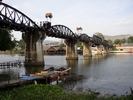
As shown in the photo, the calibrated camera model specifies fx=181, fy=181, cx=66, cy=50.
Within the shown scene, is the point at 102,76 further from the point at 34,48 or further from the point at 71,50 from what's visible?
the point at 71,50

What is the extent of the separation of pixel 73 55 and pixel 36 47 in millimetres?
38991

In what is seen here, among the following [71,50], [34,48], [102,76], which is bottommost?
[102,76]

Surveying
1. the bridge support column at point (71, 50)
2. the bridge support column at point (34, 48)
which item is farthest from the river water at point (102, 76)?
the bridge support column at point (71, 50)

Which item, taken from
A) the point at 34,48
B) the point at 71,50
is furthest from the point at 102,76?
the point at 71,50

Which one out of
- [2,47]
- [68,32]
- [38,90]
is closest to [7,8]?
[2,47]

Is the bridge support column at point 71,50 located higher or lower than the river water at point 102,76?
higher

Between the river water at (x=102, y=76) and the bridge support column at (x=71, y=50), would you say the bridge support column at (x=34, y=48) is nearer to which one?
the river water at (x=102, y=76)

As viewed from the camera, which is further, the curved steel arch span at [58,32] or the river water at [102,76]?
the curved steel arch span at [58,32]

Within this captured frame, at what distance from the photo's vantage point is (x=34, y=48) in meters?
62.4

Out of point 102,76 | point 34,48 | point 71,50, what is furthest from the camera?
point 71,50

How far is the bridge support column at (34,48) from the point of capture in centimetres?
6209

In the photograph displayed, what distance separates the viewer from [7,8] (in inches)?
1935

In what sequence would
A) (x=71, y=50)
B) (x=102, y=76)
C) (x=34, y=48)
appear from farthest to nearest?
(x=71, y=50) < (x=34, y=48) < (x=102, y=76)

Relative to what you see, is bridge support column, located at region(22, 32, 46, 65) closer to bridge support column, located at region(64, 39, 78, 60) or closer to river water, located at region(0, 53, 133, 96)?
river water, located at region(0, 53, 133, 96)
